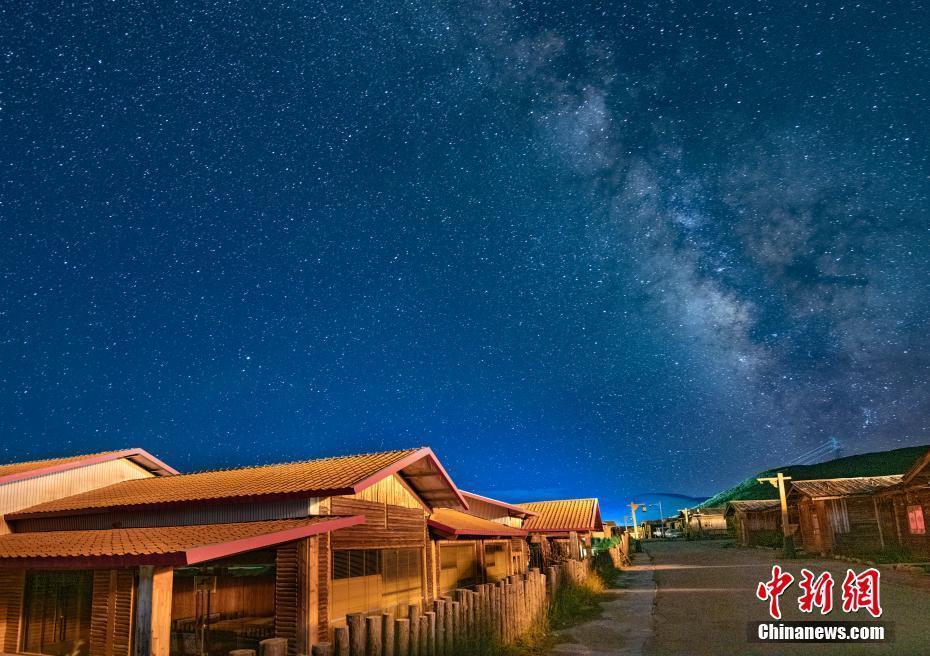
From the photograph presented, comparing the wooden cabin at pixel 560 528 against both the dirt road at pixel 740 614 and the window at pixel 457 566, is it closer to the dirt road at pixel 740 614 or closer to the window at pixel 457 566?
the dirt road at pixel 740 614

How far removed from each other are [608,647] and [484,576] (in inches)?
492

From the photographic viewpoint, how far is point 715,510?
266ft

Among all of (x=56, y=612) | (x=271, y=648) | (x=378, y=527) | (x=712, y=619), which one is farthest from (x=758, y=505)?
(x=271, y=648)

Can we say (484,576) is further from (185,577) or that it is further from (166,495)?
(166,495)

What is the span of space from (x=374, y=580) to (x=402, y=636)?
256 inches

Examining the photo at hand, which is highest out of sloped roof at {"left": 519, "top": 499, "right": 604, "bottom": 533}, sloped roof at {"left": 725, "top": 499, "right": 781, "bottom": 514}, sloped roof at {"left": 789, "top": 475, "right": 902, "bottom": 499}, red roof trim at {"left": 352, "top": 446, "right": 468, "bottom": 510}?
red roof trim at {"left": 352, "top": 446, "right": 468, "bottom": 510}

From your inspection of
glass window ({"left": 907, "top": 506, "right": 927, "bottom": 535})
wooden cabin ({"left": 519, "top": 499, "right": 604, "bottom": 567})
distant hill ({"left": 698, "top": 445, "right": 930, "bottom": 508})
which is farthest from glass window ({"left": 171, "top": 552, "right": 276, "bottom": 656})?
distant hill ({"left": 698, "top": 445, "right": 930, "bottom": 508})

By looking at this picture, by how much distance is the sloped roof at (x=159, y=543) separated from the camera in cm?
918

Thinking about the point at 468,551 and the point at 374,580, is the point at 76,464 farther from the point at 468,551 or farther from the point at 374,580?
the point at 468,551

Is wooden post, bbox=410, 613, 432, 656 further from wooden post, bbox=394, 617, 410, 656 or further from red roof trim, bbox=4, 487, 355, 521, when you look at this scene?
red roof trim, bbox=4, 487, 355, 521

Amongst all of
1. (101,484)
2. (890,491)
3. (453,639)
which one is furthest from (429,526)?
(890,491)

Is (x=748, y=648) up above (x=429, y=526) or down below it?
below

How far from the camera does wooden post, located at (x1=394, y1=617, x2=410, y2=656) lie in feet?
27.8

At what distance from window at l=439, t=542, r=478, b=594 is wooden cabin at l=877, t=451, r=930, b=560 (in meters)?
18.4
